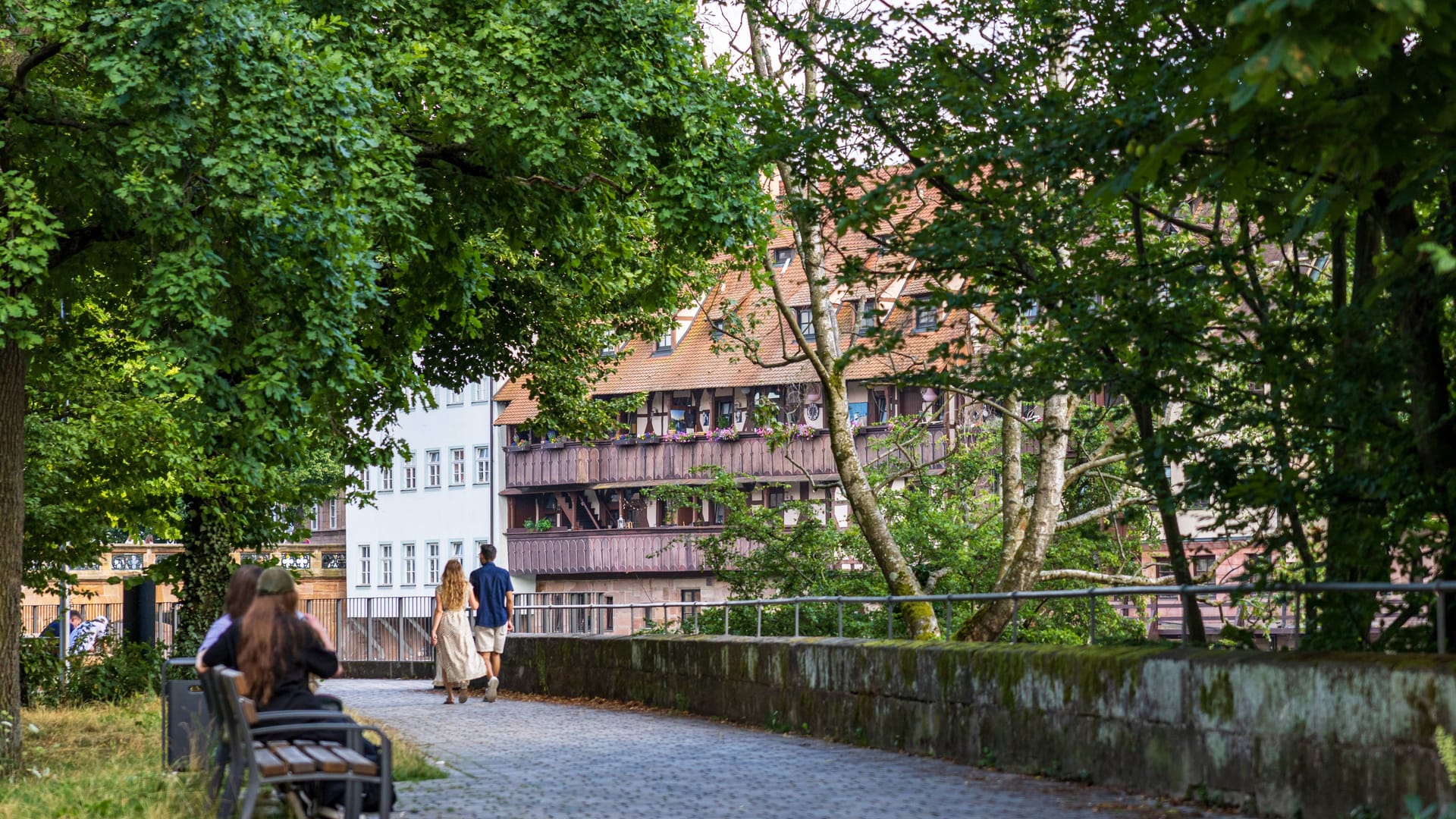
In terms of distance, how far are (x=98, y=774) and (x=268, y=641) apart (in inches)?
169

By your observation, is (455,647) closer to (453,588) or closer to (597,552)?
Result: (453,588)

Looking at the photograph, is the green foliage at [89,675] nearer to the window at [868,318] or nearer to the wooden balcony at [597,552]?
the window at [868,318]

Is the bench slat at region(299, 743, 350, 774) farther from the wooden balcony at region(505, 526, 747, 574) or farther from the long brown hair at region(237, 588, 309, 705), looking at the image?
Answer: the wooden balcony at region(505, 526, 747, 574)

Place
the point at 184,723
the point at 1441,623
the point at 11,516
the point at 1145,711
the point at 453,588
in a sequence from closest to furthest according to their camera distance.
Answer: the point at 1441,623 < the point at 1145,711 < the point at 184,723 < the point at 11,516 < the point at 453,588

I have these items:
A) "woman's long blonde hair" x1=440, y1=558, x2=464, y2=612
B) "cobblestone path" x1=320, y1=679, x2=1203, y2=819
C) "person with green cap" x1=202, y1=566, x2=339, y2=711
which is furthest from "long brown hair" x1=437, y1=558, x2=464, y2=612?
"person with green cap" x1=202, y1=566, x2=339, y2=711

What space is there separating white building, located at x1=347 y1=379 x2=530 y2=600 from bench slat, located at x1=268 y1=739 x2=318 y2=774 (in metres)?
57.4

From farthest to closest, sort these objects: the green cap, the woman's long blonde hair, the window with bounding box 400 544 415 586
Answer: the window with bounding box 400 544 415 586 → the woman's long blonde hair → the green cap

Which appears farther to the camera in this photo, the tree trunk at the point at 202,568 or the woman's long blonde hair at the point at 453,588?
the tree trunk at the point at 202,568

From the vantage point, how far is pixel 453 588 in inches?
857

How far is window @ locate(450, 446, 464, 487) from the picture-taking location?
229 feet

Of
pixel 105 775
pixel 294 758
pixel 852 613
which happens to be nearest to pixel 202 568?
pixel 852 613

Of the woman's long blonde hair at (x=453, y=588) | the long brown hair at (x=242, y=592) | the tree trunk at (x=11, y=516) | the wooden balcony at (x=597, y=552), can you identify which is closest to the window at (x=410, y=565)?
the wooden balcony at (x=597, y=552)

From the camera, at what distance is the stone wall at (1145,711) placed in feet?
27.5

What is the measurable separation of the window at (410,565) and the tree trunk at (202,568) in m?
46.0
